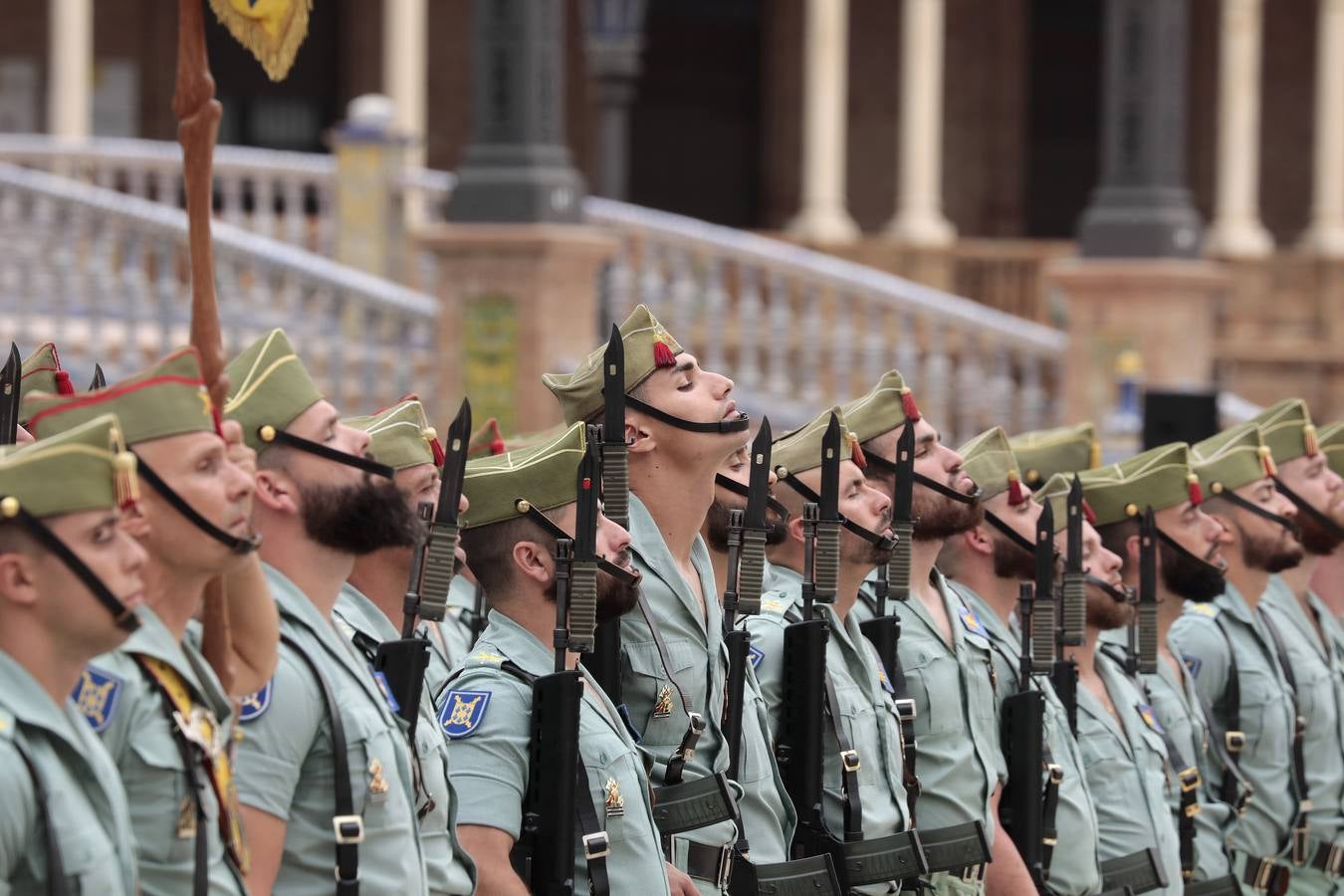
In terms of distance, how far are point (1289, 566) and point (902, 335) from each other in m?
7.71

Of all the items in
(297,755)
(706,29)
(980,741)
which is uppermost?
(706,29)

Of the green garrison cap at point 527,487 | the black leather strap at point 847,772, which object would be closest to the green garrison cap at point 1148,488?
the black leather strap at point 847,772

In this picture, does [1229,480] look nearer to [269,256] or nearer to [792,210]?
[269,256]

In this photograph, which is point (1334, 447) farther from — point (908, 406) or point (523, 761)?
point (523, 761)

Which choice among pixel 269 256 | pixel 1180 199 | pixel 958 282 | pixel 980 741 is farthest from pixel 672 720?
pixel 958 282

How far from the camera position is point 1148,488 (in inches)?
252

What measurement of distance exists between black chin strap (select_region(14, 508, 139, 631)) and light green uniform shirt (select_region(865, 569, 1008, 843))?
242 cm

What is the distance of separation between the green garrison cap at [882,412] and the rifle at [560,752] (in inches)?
55.6

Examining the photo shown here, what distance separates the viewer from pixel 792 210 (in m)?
24.1

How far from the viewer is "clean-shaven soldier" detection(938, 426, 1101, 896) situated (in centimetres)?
568

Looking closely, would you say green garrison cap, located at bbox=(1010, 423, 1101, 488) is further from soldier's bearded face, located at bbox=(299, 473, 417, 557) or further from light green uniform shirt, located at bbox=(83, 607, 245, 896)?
light green uniform shirt, located at bbox=(83, 607, 245, 896)

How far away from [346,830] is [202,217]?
98 centimetres

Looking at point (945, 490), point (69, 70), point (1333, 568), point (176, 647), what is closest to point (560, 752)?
point (176, 647)

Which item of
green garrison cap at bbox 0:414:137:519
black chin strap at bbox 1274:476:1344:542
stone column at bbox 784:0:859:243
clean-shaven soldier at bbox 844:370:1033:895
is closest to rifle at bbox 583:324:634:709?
clean-shaven soldier at bbox 844:370:1033:895
